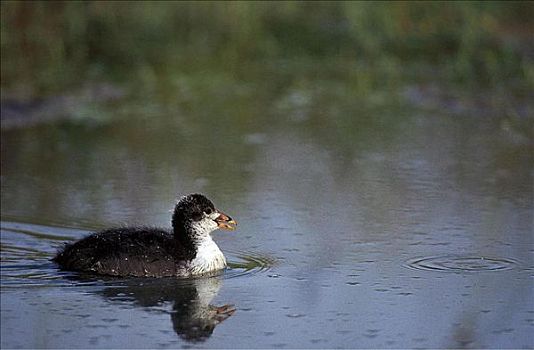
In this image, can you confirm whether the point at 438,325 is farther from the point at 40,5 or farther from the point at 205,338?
the point at 40,5

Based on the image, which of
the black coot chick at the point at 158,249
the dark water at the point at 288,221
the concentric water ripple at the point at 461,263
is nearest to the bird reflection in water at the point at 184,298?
the dark water at the point at 288,221

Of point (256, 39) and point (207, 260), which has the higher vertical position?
point (256, 39)

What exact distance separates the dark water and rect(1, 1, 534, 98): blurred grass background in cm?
128

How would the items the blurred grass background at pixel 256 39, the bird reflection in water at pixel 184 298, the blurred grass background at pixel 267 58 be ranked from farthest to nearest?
1. the blurred grass background at pixel 256 39
2. the blurred grass background at pixel 267 58
3. the bird reflection in water at pixel 184 298

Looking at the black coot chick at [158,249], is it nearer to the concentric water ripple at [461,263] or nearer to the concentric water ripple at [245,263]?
the concentric water ripple at [245,263]

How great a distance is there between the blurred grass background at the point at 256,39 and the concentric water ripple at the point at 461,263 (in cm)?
705

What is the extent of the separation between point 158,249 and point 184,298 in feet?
2.47

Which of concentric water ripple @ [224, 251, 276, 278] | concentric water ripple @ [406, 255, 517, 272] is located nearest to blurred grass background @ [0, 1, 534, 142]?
concentric water ripple @ [406, 255, 517, 272]

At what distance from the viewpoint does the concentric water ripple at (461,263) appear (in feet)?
30.1

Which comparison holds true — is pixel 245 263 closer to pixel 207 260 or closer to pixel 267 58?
→ pixel 207 260

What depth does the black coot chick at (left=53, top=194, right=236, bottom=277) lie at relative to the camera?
29.9 ft

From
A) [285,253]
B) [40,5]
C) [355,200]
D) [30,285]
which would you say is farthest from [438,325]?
[40,5]

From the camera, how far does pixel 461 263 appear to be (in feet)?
30.6

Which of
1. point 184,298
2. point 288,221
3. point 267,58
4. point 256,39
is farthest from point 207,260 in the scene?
point 256,39
